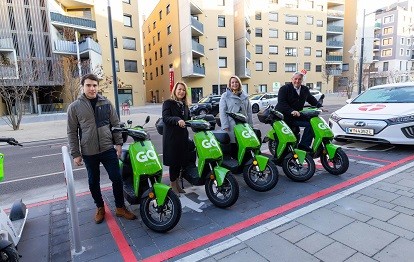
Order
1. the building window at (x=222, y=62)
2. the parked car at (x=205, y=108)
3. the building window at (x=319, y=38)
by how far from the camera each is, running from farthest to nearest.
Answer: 1. the building window at (x=319, y=38)
2. the building window at (x=222, y=62)
3. the parked car at (x=205, y=108)

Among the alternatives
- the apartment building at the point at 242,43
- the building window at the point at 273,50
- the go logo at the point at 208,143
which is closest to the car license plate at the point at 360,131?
the go logo at the point at 208,143

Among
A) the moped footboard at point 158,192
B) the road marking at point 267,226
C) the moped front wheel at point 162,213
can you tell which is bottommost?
the road marking at point 267,226

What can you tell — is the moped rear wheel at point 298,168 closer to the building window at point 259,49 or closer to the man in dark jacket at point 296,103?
the man in dark jacket at point 296,103

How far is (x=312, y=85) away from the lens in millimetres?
44438

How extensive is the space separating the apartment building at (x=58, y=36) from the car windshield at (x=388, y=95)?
18.8 meters

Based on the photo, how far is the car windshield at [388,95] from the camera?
20.9ft

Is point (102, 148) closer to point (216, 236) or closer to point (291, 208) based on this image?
point (216, 236)

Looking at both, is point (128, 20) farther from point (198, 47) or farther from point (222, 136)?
point (222, 136)

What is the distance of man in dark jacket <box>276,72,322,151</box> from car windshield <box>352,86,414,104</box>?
9.82 feet

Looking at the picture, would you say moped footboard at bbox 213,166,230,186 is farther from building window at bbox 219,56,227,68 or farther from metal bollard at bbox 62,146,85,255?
building window at bbox 219,56,227,68

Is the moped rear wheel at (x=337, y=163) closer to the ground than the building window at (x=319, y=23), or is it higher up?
closer to the ground

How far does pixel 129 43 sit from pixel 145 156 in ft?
100

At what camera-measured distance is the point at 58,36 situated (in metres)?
26.0

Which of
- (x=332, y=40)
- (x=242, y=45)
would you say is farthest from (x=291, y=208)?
(x=332, y=40)
